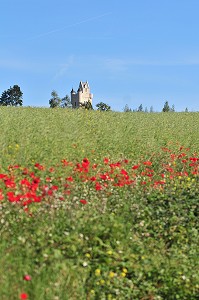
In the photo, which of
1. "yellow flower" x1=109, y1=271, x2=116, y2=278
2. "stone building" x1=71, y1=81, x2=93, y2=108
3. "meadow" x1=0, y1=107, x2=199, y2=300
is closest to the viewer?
"meadow" x1=0, y1=107, x2=199, y2=300

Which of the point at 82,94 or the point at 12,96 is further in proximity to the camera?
the point at 82,94

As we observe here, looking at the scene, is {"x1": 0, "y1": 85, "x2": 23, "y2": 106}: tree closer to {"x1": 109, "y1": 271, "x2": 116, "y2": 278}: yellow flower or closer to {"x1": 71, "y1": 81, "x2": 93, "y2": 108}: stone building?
{"x1": 71, "y1": 81, "x2": 93, "y2": 108}: stone building

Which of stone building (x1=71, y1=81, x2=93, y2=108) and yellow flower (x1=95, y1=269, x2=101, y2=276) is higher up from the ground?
stone building (x1=71, y1=81, x2=93, y2=108)

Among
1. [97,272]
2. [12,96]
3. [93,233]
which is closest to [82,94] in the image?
[12,96]

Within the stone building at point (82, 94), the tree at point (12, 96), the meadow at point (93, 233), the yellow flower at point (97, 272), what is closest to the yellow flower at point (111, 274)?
the meadow at point (93, 233)

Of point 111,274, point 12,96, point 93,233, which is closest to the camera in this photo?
point 111,274

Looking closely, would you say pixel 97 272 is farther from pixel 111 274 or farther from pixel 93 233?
pixel 93 233

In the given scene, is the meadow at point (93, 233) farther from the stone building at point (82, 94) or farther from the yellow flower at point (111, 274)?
the stone building at point (82, 94)

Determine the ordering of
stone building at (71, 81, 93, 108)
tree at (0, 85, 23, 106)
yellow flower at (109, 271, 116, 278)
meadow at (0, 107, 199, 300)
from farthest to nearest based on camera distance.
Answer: stone building at (71, 81, 93, 108) → tree at (0, 85, 23, 106) → yellow flower at (109, 271, 116, 278) → meadow at (0, 107, 199, 300)

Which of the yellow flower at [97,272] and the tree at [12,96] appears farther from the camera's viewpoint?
the tree at [12,96]

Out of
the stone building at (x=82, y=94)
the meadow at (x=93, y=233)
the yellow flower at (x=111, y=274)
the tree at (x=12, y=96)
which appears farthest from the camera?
the stone building at (x=82, y=94)

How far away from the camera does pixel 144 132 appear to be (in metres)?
18.3

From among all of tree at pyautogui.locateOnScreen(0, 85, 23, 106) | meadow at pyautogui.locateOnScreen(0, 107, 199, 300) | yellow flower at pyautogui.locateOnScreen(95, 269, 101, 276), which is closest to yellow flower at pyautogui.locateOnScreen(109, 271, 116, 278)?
meadow at pyautogui.locateOnScreen(0, 107, 199, 300)

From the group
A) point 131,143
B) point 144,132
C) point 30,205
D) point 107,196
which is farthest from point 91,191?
point 144,132
